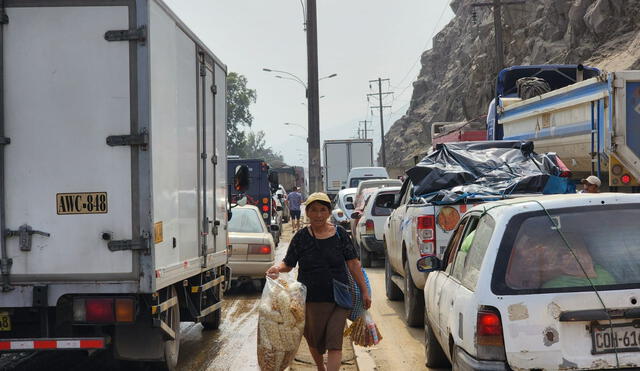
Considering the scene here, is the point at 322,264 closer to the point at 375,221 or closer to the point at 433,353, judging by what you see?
the point at 433,353

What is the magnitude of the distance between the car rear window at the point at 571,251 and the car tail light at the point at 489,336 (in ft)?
0.51

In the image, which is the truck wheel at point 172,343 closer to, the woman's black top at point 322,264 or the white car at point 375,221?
the woman's black top at point 322,264

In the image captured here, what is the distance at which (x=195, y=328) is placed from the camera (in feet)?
33.5

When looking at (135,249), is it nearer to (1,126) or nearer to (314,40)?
(1,126)

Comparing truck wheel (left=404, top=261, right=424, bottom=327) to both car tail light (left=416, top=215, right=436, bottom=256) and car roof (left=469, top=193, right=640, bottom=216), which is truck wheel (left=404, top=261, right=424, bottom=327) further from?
car roof (left=469, top=193, right=640, bottom=216)

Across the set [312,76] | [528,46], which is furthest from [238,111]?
[312,76]

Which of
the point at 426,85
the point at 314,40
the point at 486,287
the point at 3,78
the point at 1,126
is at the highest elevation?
the point at 426,85

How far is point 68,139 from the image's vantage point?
5906 millimetres

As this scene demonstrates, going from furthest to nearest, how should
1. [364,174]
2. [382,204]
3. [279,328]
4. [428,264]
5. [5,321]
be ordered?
[364,174]
[382,204]
[428,264]
[5,321]
[279,328]

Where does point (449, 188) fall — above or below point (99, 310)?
above

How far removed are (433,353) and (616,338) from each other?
288 centimetres

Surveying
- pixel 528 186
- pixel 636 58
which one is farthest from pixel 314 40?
pixel 528 186

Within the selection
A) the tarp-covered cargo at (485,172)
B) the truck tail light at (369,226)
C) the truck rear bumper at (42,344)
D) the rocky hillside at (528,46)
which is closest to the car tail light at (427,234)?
the tarp-covered cargo at (485,172)

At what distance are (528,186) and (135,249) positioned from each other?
16.2 ft
